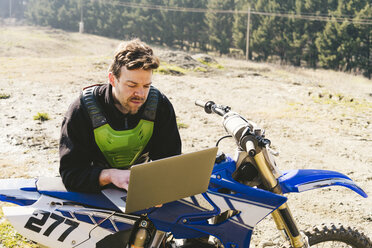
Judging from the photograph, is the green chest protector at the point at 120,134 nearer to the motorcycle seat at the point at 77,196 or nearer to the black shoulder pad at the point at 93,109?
the black shoulder pad at the point at 93,109

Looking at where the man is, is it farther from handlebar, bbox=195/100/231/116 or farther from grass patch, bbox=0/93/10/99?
grass patch, bbox=0/93/10/99

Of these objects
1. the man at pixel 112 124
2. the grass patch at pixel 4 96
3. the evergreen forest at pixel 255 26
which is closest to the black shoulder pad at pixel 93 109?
the man at pixel 112 124

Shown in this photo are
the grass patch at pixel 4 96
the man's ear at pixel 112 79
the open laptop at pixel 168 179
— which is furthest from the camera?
the grass patch at pixel 4 96

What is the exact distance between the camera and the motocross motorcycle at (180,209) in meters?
2.02

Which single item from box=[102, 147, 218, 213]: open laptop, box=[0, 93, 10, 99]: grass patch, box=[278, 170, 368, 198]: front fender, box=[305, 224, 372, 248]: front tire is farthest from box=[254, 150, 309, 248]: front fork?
box=[0, 93, 10, 99]: grass patch

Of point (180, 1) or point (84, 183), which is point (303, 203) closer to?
point (84, 183)

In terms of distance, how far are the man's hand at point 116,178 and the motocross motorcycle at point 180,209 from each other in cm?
11

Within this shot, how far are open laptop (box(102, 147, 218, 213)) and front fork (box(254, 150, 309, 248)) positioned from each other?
1.35 ft

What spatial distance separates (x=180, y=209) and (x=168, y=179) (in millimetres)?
450

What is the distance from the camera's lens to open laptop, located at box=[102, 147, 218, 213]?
1.67 meters

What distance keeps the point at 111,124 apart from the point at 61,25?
2641 inches

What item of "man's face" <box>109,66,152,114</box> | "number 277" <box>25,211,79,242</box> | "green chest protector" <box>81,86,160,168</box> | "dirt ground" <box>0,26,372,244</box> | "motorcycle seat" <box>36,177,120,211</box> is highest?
"man's face" <box>109,66,152,114</box>

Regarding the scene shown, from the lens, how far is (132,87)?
2.24 metres

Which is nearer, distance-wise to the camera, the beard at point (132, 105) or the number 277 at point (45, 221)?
the number 277 at point (45, 221)
